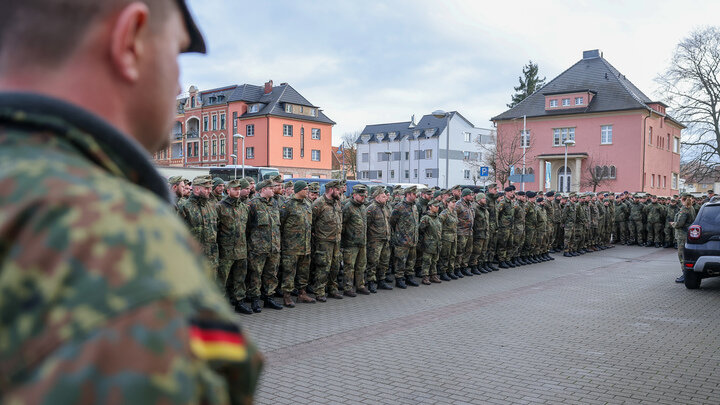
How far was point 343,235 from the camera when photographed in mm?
11344

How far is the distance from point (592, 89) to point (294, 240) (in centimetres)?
4884

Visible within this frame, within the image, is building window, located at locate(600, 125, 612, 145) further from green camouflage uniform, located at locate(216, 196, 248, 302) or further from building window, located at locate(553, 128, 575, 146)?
green camouflage uniform, located at locate(216, 196, 248, 302)

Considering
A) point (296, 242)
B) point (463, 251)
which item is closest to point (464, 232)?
point (463, 251)

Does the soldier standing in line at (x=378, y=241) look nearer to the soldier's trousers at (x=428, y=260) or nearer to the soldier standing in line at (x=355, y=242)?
the soldier standing in line at (x=355, y=242)

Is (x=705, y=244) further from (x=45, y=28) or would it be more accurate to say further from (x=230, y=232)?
(x=45, y=28)

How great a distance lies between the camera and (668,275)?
14828 mm

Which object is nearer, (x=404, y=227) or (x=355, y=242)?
(x=355, y=242)

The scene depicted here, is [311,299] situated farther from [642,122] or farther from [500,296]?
[642,122]

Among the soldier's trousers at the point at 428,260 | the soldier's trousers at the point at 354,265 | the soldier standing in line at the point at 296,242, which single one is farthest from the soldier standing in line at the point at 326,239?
the soldier's trousers at the point at 428,260

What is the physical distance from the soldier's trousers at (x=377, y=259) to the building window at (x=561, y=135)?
43367 millimetres

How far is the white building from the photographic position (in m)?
74.1

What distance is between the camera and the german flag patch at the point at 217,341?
0.84 metres

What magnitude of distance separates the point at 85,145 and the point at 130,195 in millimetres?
146

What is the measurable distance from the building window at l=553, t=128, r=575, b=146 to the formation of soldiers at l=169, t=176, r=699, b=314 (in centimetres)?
3547
